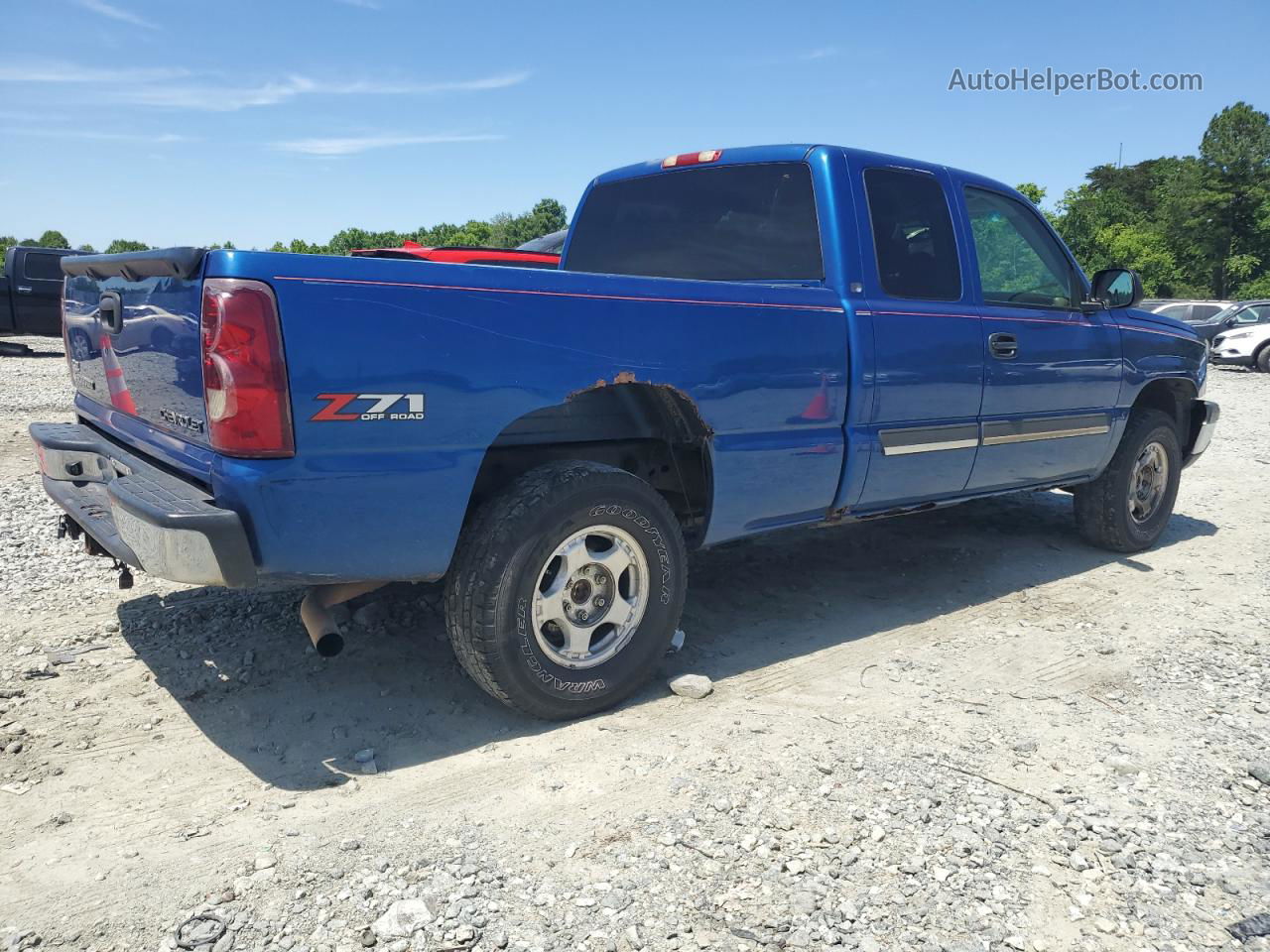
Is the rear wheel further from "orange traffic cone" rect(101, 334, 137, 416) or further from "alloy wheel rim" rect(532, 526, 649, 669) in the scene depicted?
"alloy wheel rim" rect(532, 526, 649, 669)

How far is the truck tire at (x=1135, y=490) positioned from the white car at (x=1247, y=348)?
1796cm

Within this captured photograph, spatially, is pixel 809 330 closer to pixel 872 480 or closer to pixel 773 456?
pixel 773 456

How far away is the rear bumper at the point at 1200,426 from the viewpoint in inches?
244

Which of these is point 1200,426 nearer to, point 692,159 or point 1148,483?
point 1148,483

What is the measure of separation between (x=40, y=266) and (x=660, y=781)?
50.7 feet

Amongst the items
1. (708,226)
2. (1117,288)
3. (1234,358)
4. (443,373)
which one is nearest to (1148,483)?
(1117,288)

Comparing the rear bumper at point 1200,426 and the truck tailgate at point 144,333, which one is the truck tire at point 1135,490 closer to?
the rear bumper at point 1200,426

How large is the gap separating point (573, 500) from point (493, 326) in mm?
663

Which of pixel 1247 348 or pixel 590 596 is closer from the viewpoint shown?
pixel 590 596

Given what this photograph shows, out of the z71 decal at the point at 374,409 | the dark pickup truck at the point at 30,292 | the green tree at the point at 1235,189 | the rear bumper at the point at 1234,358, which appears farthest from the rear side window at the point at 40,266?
the green tree at the point at 1235,189

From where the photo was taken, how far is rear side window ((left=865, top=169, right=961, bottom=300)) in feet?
14.1

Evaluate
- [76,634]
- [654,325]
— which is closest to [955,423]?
[654,325]

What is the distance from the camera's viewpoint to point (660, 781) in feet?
9.89

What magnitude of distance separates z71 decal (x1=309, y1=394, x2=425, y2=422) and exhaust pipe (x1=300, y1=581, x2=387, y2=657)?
578mm
